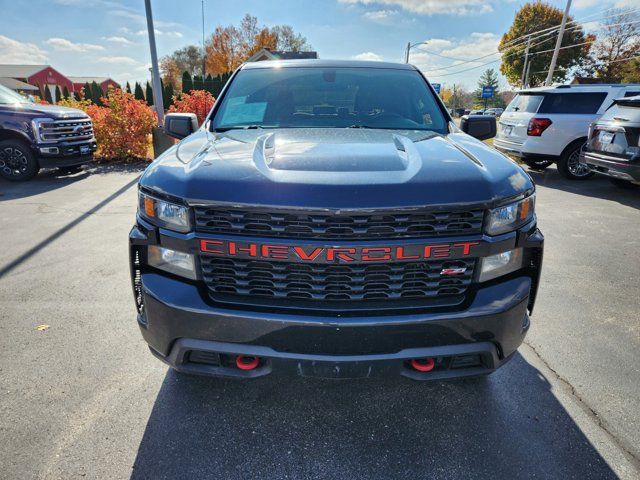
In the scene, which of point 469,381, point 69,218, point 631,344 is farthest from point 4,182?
point 631,344

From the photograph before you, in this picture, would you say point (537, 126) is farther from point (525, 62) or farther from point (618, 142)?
point (525, 62)

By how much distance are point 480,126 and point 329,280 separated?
2.12 m

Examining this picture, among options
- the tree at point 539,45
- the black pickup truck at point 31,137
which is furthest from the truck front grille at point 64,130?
the tree at point 539,45

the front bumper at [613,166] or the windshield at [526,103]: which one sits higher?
the windshield at [526,103]

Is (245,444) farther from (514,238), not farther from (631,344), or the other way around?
(631,344)

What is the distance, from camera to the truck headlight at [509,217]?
1777 millimetres

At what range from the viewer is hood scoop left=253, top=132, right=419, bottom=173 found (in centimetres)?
182

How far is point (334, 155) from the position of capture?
1.95 meters

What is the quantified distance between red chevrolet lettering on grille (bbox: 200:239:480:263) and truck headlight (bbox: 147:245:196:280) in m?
0.11

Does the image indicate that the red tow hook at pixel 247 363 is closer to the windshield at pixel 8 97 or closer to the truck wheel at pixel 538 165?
the windshield at pixel 8 97

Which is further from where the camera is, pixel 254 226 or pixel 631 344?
pixel 631 344

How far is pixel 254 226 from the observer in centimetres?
171

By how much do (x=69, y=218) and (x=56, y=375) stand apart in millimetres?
3930

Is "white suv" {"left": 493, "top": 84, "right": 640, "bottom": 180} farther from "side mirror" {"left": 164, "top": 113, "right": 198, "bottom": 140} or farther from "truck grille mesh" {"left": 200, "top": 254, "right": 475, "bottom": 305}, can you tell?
"truck grille mesh" {"left": 200, "top": 254, "right": 475, "bottom": 305}
